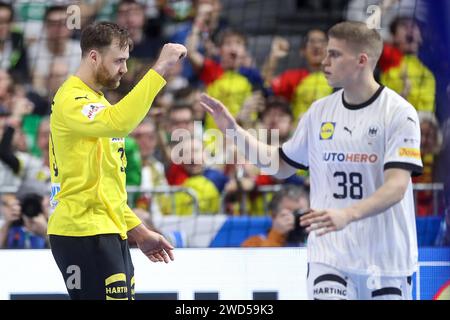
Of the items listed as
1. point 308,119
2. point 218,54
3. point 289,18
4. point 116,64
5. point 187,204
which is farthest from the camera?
point 289,18

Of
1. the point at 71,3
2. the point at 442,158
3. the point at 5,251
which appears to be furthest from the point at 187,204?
the point at 71,3

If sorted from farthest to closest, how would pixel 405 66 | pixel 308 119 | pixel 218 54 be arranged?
pixel 218 54
pixel 405 66
pixel 308 119

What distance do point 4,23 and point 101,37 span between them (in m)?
3.82

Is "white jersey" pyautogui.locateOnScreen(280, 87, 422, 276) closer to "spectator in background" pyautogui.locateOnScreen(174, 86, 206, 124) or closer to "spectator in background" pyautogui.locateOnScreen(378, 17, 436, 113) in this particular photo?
"spectator in background" pyautogui.locateOnScreen(378, 17, 436, 113)

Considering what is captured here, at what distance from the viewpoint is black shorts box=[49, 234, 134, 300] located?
13.5 ft

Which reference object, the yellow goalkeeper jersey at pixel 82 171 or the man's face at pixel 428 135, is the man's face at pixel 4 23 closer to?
the man's face at pixel 428 135

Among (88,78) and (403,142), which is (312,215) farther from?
(88,78)

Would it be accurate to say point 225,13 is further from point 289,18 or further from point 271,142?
point 271,142

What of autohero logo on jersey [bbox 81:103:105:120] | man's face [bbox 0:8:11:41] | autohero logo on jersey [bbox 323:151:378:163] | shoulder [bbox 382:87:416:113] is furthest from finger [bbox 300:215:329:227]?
man's face [bbox 0:8:11:41]

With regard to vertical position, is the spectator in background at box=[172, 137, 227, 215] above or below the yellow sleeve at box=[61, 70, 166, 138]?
above

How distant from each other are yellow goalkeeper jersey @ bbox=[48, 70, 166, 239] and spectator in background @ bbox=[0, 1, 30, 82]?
3.67 meters

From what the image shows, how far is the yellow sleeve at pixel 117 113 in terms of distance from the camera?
3.96 metres

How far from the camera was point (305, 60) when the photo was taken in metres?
7.68

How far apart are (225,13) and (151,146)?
2116 millimetres
